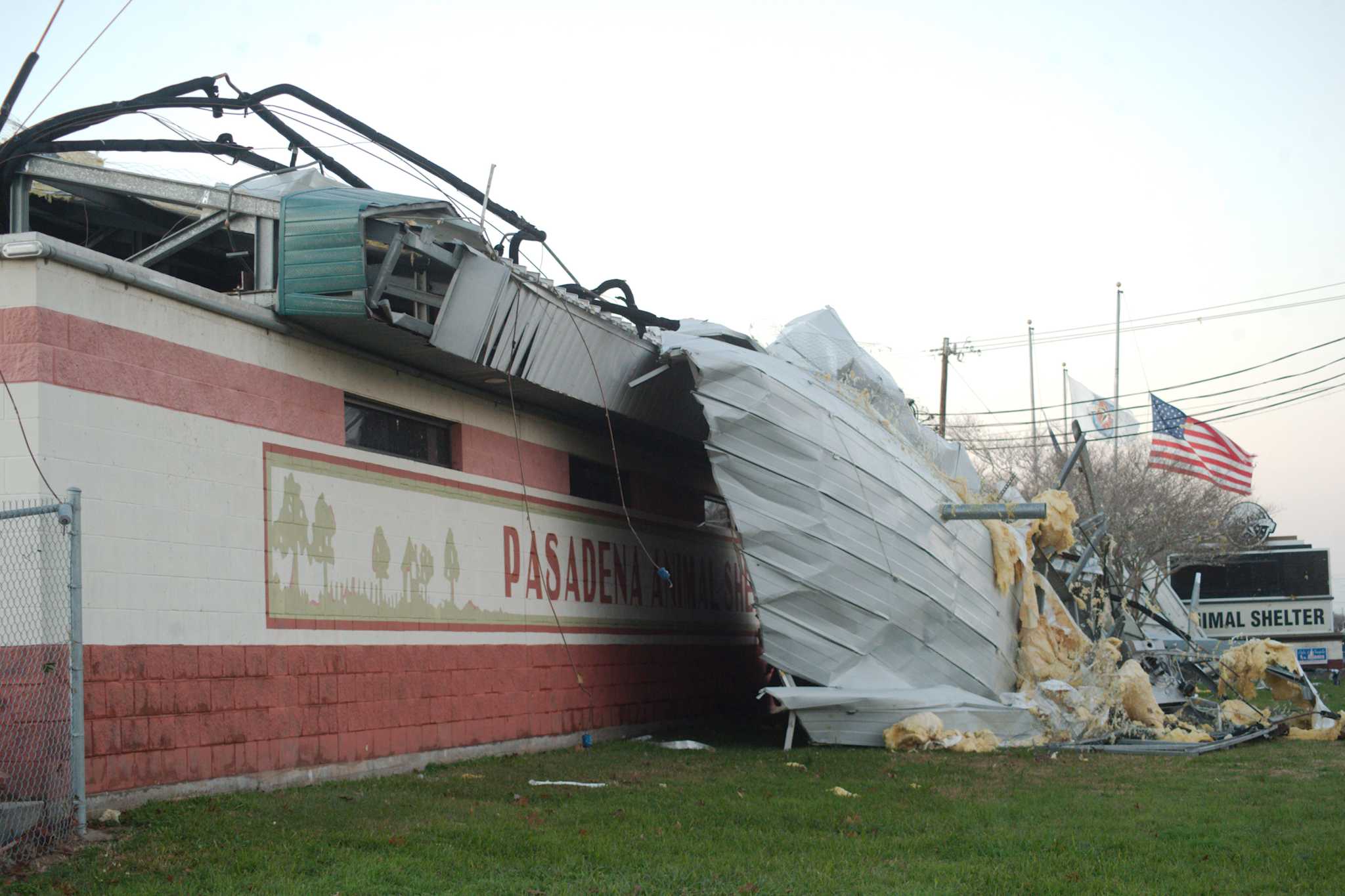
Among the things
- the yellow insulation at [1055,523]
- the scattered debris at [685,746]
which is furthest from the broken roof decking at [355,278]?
the yellow insulation at [1055,523]

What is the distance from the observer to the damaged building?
909 cm

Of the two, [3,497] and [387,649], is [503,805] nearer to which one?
[387,649]

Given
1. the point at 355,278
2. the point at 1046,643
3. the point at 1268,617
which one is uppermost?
the point at 355,278

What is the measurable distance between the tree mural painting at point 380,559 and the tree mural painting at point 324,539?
593 millimetres

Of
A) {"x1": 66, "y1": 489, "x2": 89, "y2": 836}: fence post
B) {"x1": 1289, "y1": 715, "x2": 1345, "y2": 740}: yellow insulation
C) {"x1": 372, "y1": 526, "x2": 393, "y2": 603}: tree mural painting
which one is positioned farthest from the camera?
{"x1": 1289, "y1": 715, "x2": 1345, "y2": 740}: yellow insulation

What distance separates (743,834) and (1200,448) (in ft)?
83.5

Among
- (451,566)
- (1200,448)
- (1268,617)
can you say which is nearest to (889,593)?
(451,566)

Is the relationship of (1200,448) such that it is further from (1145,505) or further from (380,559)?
(380,559)

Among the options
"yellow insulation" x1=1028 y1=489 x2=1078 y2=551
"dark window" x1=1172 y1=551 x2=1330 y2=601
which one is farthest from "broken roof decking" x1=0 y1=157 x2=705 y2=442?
"dark window" x1=1172 y1=551 x2=1330 y2=601

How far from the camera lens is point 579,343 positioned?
1435 centimetres

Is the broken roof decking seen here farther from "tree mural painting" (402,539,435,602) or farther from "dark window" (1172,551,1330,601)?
"dark window" (1172,551,1330,601)

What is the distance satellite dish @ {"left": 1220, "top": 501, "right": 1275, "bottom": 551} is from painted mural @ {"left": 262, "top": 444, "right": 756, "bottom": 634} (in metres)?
25.8

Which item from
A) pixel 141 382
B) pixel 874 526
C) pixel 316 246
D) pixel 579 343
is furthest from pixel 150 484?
pixel 874 526

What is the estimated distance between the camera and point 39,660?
321 inches
